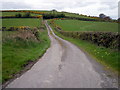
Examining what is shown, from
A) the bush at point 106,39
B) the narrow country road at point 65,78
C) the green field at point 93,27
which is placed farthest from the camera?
the green field at point 93,27

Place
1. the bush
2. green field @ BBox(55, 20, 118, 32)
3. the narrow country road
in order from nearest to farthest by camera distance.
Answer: the narrow country road → the bush → green field @ BBox(55, 20, 118, 32)

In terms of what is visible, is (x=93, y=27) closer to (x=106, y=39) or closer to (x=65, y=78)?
(x=106, y=39)

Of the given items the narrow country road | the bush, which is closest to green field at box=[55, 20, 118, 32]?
the bush

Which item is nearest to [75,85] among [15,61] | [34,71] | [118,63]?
[34,71]

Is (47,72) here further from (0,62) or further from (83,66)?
(0,62)

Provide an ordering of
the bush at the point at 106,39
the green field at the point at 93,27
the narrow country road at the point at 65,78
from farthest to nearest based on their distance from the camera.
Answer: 1. the green field at the point at 93,27
2. the bush at the point at 106,39
3. the narrow country road at the point at 65,78

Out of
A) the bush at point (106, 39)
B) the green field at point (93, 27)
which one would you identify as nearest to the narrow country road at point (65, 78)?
the bush at point (106, 39)

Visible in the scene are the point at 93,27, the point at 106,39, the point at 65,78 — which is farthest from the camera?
the point at 93,27

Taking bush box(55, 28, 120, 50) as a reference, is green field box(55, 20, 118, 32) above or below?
above

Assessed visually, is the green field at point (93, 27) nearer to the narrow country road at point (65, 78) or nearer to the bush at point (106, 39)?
the bush at point (106, 39)

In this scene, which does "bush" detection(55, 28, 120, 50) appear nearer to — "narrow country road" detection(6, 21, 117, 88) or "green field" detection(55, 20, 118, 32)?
"narrow country road" detection(6, 21, 117, 88)

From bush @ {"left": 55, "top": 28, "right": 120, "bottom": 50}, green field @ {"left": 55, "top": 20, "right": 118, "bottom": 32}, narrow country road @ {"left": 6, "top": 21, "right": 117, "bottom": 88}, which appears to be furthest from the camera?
green field @ {"left": 55, "top": 20, "right": 118, "bottom": 32}

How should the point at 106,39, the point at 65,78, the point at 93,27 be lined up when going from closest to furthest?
the point at 65,78
the point at 106,39
the point at 93,27

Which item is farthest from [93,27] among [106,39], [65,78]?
[65,78]
